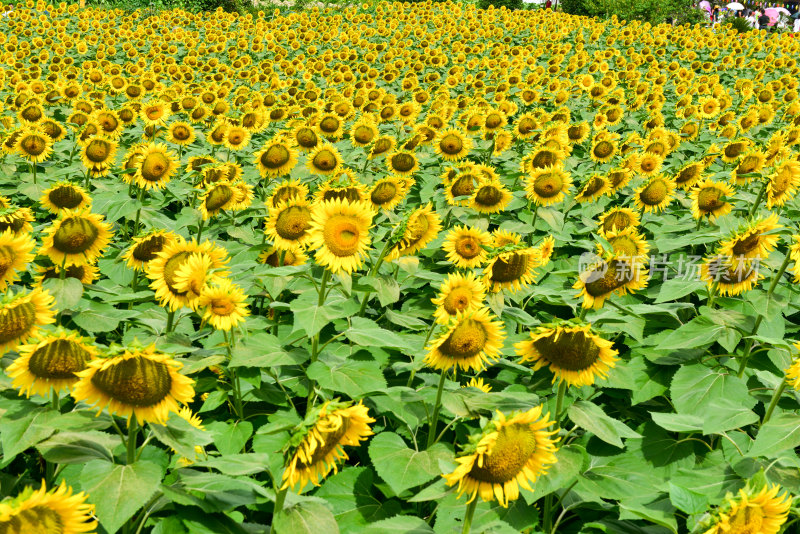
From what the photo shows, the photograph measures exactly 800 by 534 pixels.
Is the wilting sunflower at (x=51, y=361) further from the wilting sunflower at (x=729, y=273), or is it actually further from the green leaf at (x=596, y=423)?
the wilting sunflower at (x=729, y=273)

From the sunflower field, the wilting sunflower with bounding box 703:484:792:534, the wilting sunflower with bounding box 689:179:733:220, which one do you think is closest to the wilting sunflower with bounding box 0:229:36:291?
the sunflower field

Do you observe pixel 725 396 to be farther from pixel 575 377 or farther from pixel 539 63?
pixel 539 63

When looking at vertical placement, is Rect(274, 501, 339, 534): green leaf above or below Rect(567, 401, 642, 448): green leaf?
below

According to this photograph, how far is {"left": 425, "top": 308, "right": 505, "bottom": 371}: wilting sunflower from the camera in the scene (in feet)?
8.70

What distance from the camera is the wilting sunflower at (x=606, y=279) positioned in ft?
11.3

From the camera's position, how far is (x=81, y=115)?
24.8ft

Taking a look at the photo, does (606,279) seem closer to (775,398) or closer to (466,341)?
(775,398)

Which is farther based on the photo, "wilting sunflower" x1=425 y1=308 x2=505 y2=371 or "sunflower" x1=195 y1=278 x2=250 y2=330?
"sunflower" x1=195 y1=278 x2=250 y2=330

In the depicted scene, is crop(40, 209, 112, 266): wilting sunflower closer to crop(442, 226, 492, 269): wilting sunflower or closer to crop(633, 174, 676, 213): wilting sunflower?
crop(442, 226, 492, 269): wilting sunflower

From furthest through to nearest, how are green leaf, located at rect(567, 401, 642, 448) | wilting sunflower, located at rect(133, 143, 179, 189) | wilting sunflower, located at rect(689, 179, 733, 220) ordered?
wilting sunflower, located at rect(133, 143, 179, 189)
wilting sunflower, located at rect(689, 179, 733, 220)
green leaf, located at rect(567, 401, 642, 448)

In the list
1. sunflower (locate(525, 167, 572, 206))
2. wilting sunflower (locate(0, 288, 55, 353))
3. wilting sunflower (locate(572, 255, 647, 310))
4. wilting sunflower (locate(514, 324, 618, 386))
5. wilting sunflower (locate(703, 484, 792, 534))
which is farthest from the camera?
sunflower (locate(525, 167, 572, 206))

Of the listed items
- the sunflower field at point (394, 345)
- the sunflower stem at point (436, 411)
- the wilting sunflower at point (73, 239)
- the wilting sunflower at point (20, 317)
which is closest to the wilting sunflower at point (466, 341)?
the sunflower field at point (394, 345)

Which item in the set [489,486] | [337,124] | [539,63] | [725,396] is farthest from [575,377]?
[539,63]

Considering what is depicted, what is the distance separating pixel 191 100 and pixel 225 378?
6261 millimetres
